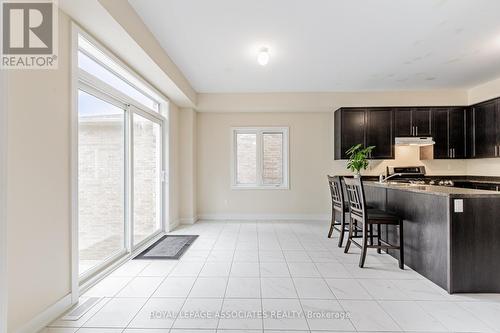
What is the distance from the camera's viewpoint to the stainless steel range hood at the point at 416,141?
16.2 ft

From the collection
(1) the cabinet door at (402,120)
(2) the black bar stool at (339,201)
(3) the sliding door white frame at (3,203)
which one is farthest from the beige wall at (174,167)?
(1) the cabinet door at (402,120)

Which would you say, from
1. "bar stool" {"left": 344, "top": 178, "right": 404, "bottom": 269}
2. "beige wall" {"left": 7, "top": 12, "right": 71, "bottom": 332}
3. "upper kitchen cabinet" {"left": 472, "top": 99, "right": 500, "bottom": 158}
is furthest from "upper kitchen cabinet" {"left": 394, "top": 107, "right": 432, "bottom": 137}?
"beige wall" {"left": 7, "top": 12, "right": 71, "bottom": 332}

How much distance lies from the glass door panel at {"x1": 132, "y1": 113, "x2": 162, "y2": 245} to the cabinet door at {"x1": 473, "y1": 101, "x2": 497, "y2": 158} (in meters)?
5.86

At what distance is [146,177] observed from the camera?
161 inches

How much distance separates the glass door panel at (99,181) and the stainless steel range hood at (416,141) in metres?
4.93

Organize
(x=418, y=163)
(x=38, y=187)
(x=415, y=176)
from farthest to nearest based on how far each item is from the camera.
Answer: (x=418, y=163)
(x=415, y=176)
(x=38, y=187)

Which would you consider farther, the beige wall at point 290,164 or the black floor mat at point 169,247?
the beige wall at point 290,164

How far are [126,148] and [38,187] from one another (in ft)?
5.13

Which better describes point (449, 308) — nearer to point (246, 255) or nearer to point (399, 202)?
point (399, 202)

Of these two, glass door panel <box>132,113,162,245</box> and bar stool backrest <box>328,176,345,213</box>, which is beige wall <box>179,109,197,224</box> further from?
bar stool backrest <box>328,176,345,213</box>

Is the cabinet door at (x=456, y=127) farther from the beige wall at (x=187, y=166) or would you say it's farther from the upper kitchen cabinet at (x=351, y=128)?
the beige wall at (x=187, y=166)

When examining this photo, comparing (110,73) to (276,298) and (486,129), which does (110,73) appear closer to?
(276,298)

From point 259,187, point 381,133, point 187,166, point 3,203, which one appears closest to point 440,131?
point 381,133

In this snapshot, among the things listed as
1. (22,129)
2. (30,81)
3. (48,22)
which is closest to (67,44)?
(48,22)
